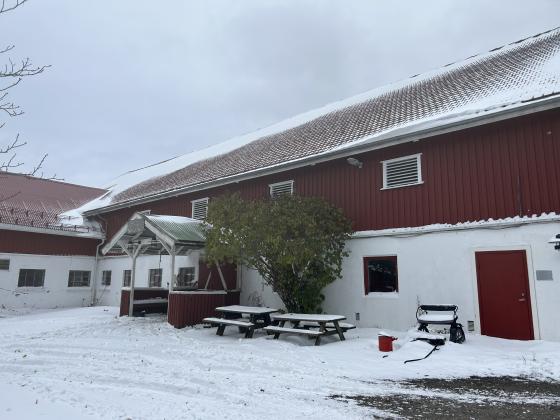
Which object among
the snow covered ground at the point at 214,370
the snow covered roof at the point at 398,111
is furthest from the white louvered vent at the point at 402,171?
the snow covered ground at the point at 214,370

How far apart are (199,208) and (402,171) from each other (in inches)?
333

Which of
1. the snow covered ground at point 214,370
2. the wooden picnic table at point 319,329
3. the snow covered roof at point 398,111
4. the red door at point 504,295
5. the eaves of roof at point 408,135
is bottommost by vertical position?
the snow covered ground at point 214,370

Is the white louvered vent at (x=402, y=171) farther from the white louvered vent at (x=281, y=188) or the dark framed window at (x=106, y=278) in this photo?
the dark framed window at (x=106, y=278)

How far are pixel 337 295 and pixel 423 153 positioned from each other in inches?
172

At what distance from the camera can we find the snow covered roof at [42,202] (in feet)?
66.7

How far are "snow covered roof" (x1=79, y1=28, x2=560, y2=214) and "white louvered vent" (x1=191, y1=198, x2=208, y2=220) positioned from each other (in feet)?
2.42

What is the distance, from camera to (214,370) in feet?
23.4

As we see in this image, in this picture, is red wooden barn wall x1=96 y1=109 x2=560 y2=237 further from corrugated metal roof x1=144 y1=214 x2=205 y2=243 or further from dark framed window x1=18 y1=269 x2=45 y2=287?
dark framed window x1=18 y1=269 x2=45 y2=287

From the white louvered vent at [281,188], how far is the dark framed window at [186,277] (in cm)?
470

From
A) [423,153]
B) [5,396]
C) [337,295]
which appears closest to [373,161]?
[423,153]

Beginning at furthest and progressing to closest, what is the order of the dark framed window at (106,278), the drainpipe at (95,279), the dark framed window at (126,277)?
the drainpipe at (95,279)
the dark framed window at (106,278)
the dark framed window at (126,277)

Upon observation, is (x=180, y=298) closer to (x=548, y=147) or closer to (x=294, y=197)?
(x=294, y=197)

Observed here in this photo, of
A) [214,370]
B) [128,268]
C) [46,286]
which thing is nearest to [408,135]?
[214,370]

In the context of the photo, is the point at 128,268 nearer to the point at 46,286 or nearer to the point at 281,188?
the point at 46,286
